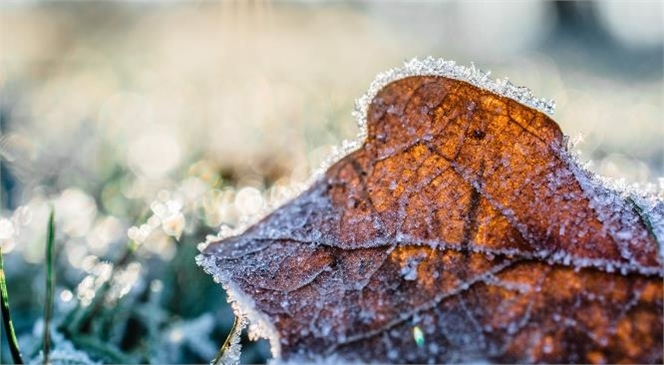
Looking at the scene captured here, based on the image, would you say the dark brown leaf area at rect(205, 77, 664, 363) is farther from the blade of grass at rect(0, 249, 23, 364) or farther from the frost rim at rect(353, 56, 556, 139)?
the blade of grass at rect(0, 249, 23, 364)

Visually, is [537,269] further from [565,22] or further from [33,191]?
[565,22]

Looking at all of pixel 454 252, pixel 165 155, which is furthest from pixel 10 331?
pixel 165 155

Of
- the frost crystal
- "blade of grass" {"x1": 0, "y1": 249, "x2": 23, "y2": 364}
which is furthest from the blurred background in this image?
"blade of grass" {"x1": 0, "y1": 249, "x2": 23, "y2": 364}

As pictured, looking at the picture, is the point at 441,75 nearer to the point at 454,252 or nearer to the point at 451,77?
the point at 451,77

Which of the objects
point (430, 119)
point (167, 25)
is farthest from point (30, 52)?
point (430, 119)

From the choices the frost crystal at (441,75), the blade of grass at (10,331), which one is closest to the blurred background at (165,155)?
the frost crystal at (441,75)
